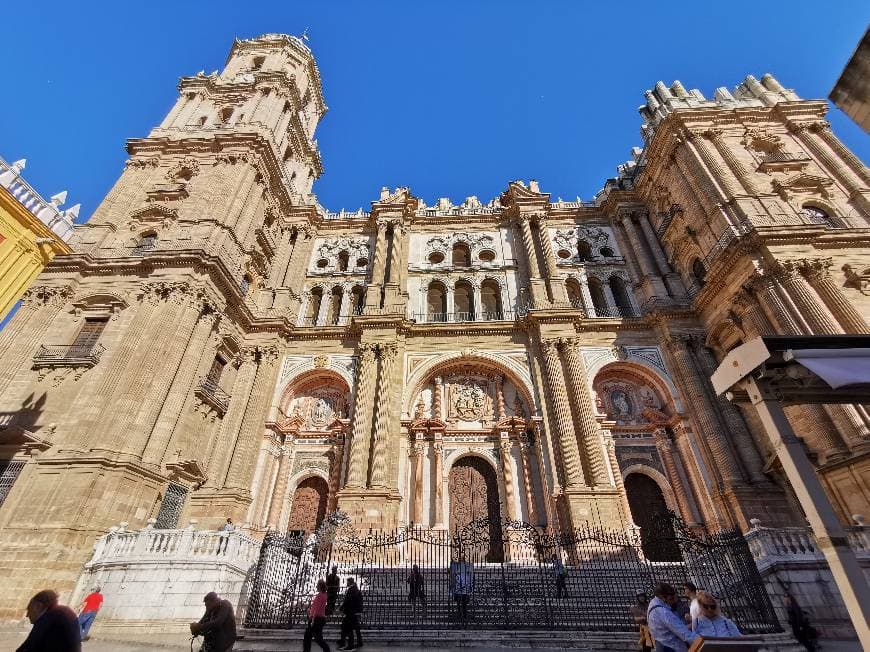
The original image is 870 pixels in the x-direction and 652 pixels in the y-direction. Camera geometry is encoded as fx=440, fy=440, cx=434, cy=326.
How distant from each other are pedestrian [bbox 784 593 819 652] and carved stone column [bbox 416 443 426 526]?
1135cm

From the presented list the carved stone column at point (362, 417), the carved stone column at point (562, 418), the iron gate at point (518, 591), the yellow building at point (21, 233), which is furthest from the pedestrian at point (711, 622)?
the yellow building at point (21, 233)

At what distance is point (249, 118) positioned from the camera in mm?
25656

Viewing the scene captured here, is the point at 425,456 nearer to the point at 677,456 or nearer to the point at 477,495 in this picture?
the point at 477,495

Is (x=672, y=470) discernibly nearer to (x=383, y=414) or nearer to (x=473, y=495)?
(x=473, y=495)

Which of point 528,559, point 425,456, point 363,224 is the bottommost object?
point 528,559

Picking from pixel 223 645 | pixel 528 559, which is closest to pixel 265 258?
pixel 528 559

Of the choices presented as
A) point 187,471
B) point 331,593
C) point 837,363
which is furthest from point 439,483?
point 837,363

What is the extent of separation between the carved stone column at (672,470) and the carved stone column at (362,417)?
12.0 m

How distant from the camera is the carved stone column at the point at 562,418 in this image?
1630 centimetres

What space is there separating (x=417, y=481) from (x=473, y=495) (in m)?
2.35

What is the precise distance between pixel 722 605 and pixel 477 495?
9.44m

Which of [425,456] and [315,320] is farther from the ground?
[315,320]

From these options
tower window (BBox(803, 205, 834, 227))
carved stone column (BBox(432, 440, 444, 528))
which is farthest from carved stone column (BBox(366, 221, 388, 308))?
tower window (BBox(803, 205, 834, 227))

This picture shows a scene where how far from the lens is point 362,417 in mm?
18188
